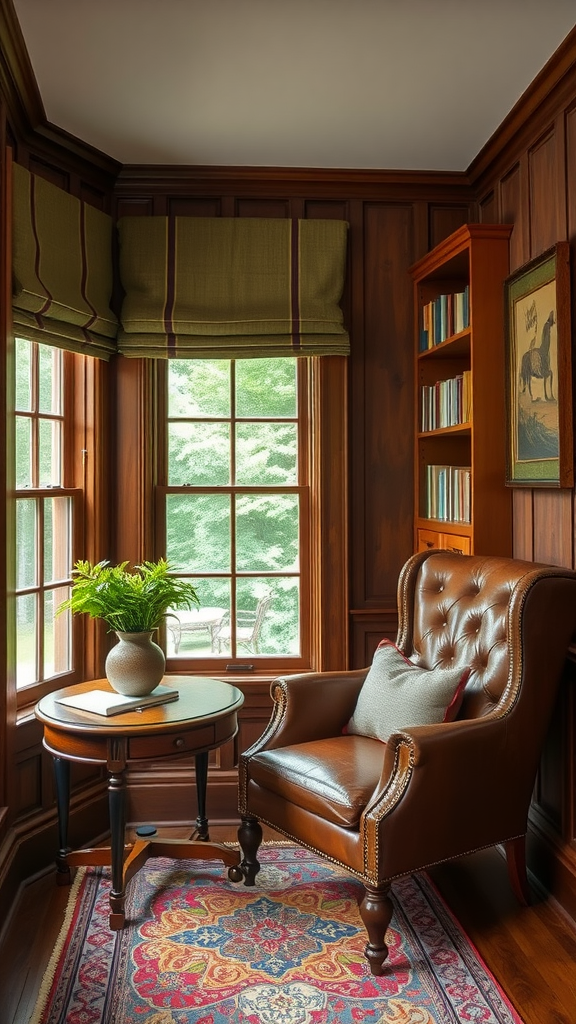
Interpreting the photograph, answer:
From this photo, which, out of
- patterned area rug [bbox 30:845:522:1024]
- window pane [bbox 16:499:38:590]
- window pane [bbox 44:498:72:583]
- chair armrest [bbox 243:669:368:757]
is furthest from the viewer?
window pane [bbox 44:498:72:583]

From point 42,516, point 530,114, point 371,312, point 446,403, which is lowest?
point 42,516

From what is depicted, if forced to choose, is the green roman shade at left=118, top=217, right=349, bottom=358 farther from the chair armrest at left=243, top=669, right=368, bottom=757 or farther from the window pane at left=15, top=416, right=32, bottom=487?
the chair armrest at left=243, top=669, right=368, bottom=757

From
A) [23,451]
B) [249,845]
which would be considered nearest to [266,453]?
[23,451]

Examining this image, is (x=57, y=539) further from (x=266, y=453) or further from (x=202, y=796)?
(x=202, y=796)

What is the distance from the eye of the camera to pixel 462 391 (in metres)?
3.36

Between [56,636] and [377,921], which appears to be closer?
[377,921]

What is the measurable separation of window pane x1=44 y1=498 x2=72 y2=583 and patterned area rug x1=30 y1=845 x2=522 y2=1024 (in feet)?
3.73

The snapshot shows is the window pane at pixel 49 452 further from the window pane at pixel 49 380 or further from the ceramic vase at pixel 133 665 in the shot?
the ceramic vase at pixel 133 665

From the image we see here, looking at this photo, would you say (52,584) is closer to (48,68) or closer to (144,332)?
(144,332)

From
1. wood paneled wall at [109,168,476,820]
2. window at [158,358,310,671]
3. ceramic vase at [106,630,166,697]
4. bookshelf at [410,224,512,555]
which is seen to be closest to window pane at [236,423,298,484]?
window at [158,358,310,671]

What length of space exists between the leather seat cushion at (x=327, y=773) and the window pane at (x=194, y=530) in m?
1.12

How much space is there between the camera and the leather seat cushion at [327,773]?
8.05 feet

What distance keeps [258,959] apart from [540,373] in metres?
2.06

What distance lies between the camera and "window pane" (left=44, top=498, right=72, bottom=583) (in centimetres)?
331
